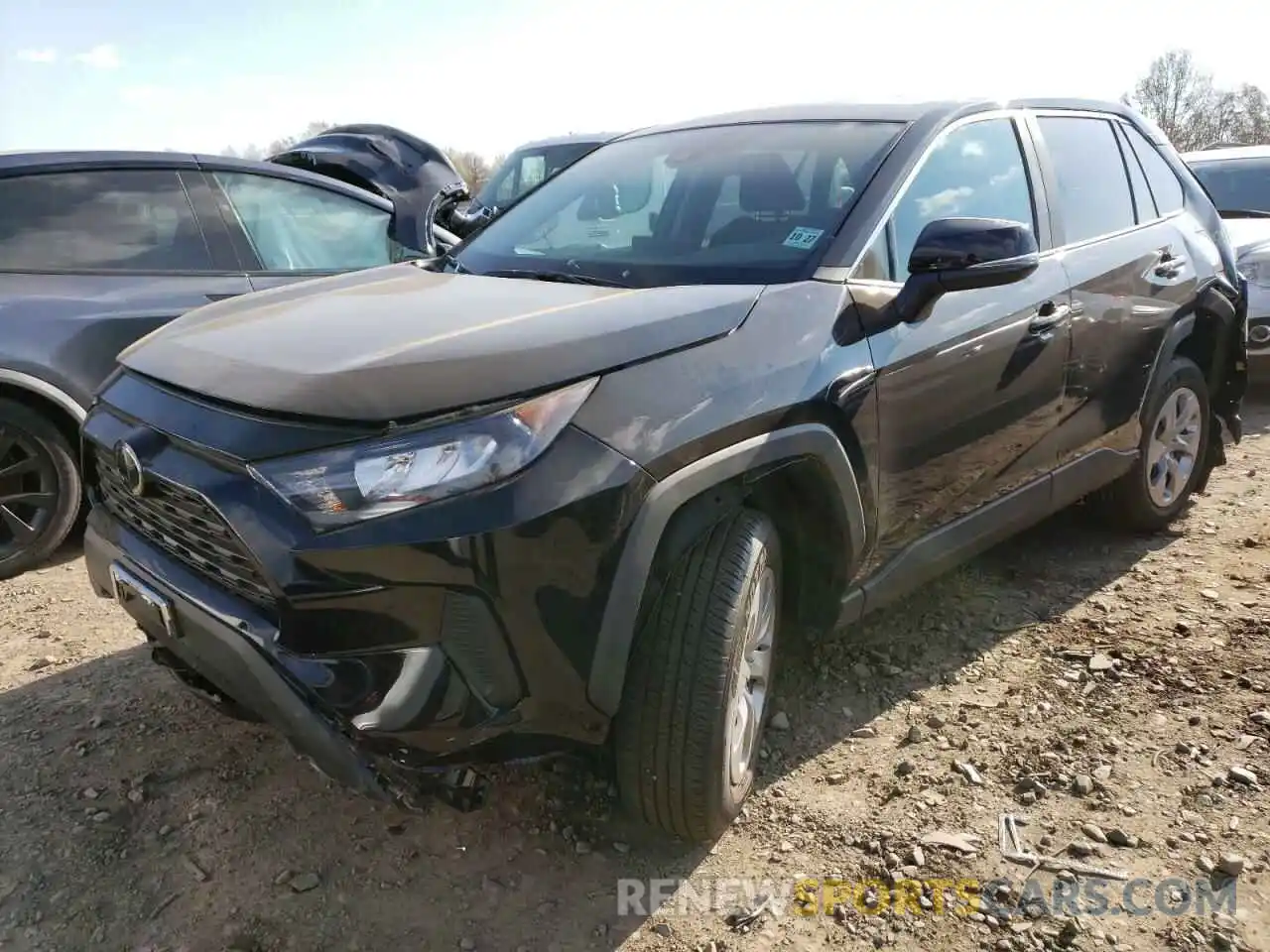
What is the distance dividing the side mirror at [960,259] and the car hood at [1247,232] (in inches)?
188

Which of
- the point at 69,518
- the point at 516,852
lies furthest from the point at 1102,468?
the point at 69,518

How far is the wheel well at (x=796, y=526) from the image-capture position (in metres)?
2.07

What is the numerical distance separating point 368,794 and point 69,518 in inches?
107

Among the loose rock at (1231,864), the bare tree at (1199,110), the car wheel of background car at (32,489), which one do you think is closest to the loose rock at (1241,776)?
the loose rock at (1231,864)

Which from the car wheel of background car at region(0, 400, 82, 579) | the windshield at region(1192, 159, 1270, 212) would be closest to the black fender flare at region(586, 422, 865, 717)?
the car wheel of background car at region(0, 400, 82, 579)

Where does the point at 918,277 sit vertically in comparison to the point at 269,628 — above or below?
above

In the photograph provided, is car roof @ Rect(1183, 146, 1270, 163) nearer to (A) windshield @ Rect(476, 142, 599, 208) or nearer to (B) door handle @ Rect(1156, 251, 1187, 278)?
(B) door handle @ Rect(1156, 251, 1187, 278)

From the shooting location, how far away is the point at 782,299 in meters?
2.29

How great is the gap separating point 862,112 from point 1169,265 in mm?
1576

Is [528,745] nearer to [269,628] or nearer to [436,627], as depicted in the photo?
[436,627]

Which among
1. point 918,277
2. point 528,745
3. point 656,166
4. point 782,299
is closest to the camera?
point 528,745

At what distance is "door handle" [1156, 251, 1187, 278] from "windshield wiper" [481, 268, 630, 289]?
2.29 m

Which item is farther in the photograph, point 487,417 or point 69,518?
point 69,518

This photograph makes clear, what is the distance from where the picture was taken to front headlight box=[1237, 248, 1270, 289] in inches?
249
